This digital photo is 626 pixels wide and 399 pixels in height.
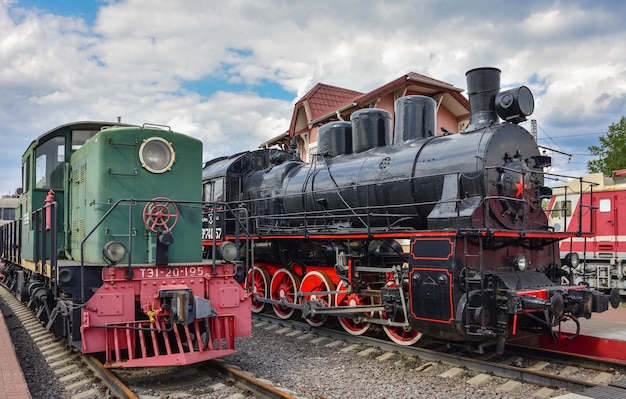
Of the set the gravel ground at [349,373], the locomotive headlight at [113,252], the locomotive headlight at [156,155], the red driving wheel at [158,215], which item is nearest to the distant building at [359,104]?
the gravel ground at [349,373]

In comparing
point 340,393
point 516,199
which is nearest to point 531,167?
point 516,199

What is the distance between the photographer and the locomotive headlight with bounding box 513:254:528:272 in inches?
282

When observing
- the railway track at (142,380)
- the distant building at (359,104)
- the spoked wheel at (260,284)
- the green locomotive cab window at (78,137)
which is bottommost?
the railway track at (142,380)

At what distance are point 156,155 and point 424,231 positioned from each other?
384 cm

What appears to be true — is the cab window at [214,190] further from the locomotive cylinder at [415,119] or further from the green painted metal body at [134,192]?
the locomotive cylinder at [415,119]

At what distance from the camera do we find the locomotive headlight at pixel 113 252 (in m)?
6.04

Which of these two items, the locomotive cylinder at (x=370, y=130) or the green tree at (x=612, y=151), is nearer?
the locomotive cylinder at (x=370, y=130)

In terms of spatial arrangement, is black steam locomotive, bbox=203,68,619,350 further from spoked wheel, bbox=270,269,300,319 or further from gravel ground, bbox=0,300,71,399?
gravel ground, bbox=0,300,71,399

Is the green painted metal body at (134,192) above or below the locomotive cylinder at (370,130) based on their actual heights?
below

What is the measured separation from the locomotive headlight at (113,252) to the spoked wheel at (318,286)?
3.99 m

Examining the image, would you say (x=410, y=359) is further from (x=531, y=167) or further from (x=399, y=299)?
(x=531, y=167)

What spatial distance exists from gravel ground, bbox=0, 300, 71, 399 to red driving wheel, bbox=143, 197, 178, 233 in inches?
86.3

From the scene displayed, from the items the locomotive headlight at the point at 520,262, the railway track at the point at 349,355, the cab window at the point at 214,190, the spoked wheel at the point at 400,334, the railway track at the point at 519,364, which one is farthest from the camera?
the cab window at the point at 214,190

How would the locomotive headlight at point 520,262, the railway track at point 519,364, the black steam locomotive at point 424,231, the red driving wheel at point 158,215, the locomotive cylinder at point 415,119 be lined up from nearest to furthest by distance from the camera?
the railway track at point 519,364, the black steam locomotive at point 424,231, the red driving wheel at point 158,215, the locomotive headlight at point 520,262, the locomotive cylinder at point 415,119
